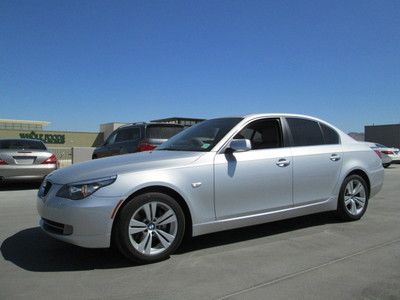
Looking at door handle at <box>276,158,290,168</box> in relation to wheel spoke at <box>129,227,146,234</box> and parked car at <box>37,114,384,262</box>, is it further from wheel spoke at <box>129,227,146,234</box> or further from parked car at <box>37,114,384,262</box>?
wheel spoke at <box>129,227,146,234</box>

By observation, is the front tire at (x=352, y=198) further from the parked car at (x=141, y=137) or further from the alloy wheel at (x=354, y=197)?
the parked car at (x=141, y=137)

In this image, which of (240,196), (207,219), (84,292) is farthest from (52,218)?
(240,196)

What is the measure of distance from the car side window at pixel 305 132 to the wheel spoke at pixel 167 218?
2148 millimetres

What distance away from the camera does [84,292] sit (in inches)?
153

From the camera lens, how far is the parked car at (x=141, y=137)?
33.7 feet

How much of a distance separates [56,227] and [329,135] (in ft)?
13.3

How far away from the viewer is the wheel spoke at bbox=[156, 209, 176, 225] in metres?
4.75

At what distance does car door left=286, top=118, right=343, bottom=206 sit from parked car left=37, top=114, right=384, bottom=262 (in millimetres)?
14

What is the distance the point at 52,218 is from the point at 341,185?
4.03m

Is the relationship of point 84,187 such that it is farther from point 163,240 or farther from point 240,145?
point 240,145

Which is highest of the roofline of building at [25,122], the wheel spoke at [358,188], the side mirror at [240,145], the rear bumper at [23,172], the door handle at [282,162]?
the roofline of building at [25,122]

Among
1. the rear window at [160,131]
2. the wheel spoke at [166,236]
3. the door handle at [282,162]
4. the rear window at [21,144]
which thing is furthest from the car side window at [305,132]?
the rear window at [21,144]

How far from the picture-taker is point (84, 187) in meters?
4.50

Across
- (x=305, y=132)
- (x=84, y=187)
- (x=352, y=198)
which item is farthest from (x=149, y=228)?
(x=352, y=198)
